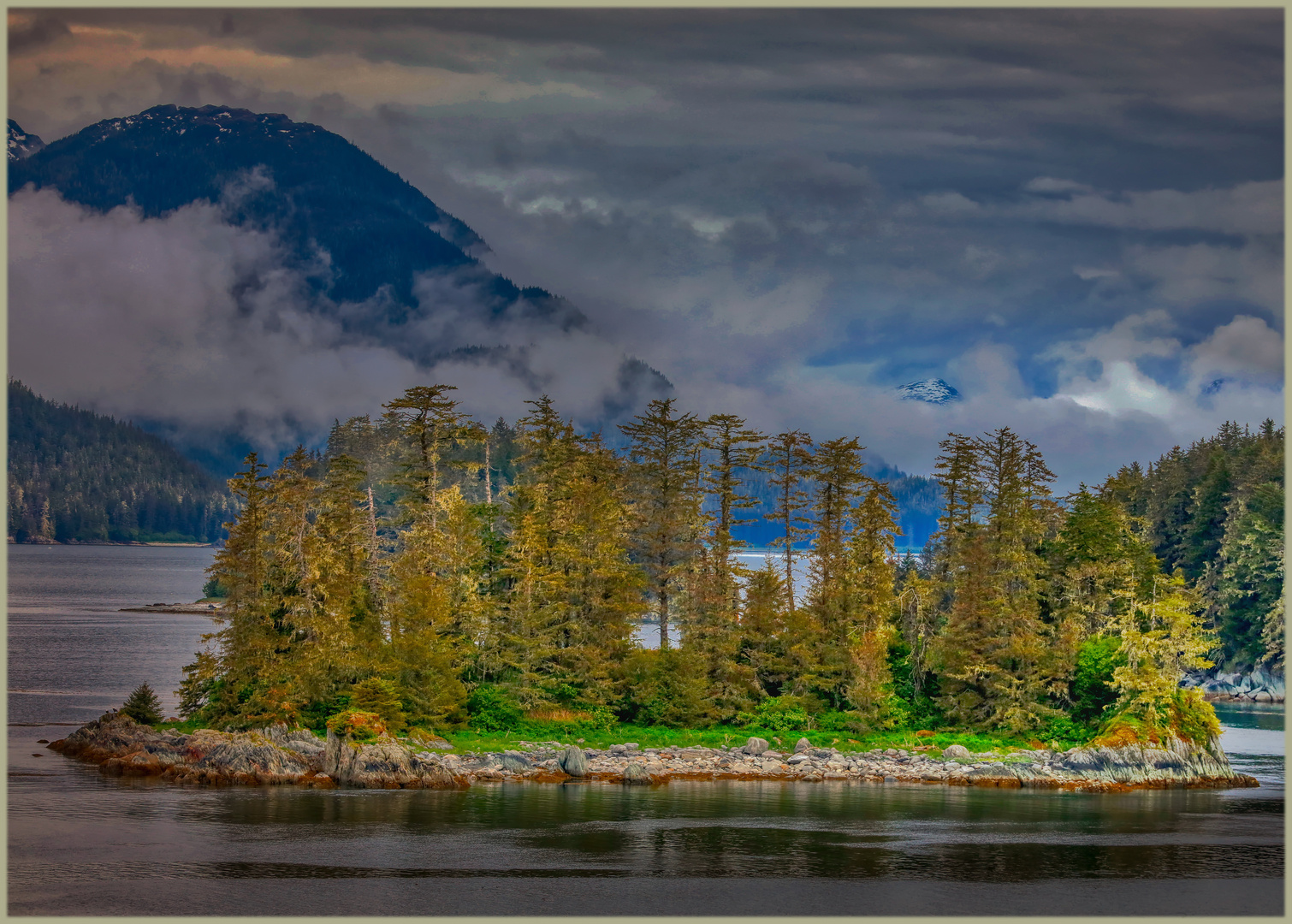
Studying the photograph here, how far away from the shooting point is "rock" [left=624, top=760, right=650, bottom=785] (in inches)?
2207

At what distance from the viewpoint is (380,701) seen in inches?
2264

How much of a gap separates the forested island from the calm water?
6.96 m

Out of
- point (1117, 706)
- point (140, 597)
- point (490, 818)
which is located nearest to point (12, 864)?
point (490, 818)

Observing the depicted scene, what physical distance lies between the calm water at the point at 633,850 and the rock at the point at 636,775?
5.02 ft

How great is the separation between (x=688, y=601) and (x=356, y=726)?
64.1 ft

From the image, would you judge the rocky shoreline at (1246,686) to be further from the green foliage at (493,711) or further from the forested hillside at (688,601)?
the green foliage at (493,711)

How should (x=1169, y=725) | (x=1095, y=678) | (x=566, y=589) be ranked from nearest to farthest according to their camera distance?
1. (x=1169, y=725)
2. (x=1095, y=678)
3. (x=566, y=589)

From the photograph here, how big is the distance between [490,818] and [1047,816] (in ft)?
75.7

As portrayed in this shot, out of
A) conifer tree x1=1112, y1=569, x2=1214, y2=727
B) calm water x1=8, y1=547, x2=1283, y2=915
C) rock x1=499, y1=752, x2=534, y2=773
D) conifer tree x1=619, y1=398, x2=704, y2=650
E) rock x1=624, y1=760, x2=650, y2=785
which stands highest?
conifer tree x1=619, y1=398, x2=704, y2=650

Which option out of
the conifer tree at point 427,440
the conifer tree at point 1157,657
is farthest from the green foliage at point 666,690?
the conifer tree at point 1157,657

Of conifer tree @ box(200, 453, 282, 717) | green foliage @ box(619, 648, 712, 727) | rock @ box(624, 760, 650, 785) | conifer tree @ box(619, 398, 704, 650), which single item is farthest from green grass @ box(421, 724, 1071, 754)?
conifer tree @ box(200, 453, 282, 717)

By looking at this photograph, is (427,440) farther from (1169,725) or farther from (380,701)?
(1169,725)

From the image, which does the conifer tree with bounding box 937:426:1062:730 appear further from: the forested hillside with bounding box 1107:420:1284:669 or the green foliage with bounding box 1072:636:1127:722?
the forested hillside with bounding box 1107:420:1284:669

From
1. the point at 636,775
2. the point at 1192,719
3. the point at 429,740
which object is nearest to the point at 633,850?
the point at 636,775
